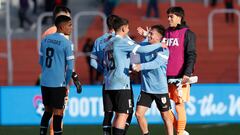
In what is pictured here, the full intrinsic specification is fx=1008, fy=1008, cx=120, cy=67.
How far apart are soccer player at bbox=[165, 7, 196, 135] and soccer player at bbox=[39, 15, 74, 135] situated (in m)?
1.68

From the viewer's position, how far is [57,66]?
1411 centimetres

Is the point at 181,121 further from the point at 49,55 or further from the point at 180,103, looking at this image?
the point at 49,55

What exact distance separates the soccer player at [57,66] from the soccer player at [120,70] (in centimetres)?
55

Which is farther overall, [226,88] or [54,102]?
[226,88]

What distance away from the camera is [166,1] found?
28.5 m

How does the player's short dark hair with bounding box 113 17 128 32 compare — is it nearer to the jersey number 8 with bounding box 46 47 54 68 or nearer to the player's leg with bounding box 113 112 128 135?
the jersey number 8 with bounding box 46 47 54 68

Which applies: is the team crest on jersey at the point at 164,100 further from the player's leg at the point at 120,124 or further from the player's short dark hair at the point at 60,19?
the player's short dark hair at the point at 60,19

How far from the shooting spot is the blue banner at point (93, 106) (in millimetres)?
19328

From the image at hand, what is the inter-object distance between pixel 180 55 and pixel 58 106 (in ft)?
6.79

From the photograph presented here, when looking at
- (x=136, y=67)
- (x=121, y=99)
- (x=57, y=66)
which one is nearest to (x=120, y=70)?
(x=136, y=67)

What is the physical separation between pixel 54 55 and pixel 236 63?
11936 mm

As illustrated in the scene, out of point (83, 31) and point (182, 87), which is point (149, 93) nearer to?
point (182, 87)

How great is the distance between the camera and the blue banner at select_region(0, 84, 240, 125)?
19328 millimetres

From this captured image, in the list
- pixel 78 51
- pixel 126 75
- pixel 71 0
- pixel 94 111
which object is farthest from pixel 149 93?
pixel 71 0
